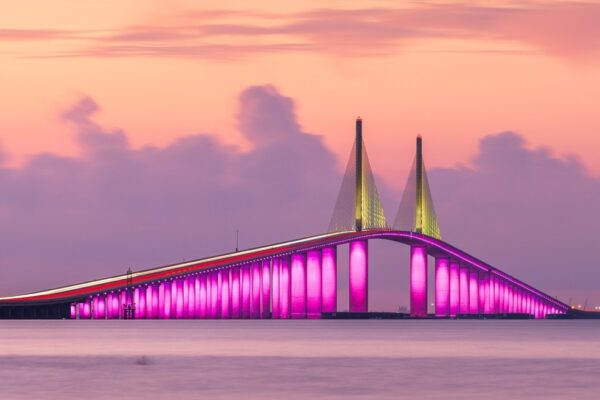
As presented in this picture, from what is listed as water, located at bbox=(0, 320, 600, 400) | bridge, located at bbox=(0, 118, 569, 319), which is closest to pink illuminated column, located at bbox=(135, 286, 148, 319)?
bridge, located at bbox=(0, 118, 569, 319)

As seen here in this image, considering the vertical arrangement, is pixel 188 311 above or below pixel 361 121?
below

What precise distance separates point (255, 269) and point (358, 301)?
14041 mm

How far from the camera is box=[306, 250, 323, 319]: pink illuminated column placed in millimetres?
183750

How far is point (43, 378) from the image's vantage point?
4438cm

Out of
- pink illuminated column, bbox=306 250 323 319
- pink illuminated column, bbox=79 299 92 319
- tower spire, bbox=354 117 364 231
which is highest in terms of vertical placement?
tower spire, bbox=354 117 364 231

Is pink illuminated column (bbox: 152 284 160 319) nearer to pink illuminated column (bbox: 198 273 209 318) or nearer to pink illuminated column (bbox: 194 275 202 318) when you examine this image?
pink illuminated column (bbox: 194 275 202 318)

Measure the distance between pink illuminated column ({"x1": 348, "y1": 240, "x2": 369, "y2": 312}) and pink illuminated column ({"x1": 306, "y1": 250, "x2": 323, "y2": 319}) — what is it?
4106mm

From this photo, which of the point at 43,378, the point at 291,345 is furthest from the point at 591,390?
the point at 291,345

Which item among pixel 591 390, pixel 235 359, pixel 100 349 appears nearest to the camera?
pixel 591 390

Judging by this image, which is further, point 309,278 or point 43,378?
point 309,278

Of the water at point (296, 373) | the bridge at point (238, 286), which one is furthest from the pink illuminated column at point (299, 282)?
the water at point (296, 373)

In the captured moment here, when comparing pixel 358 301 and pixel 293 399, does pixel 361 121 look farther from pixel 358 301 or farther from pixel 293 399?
pixel 293 399

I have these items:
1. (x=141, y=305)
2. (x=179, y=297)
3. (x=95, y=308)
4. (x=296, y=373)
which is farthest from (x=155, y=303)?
(x=296, y=373)

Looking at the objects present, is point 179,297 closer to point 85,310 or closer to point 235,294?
point 235,294
